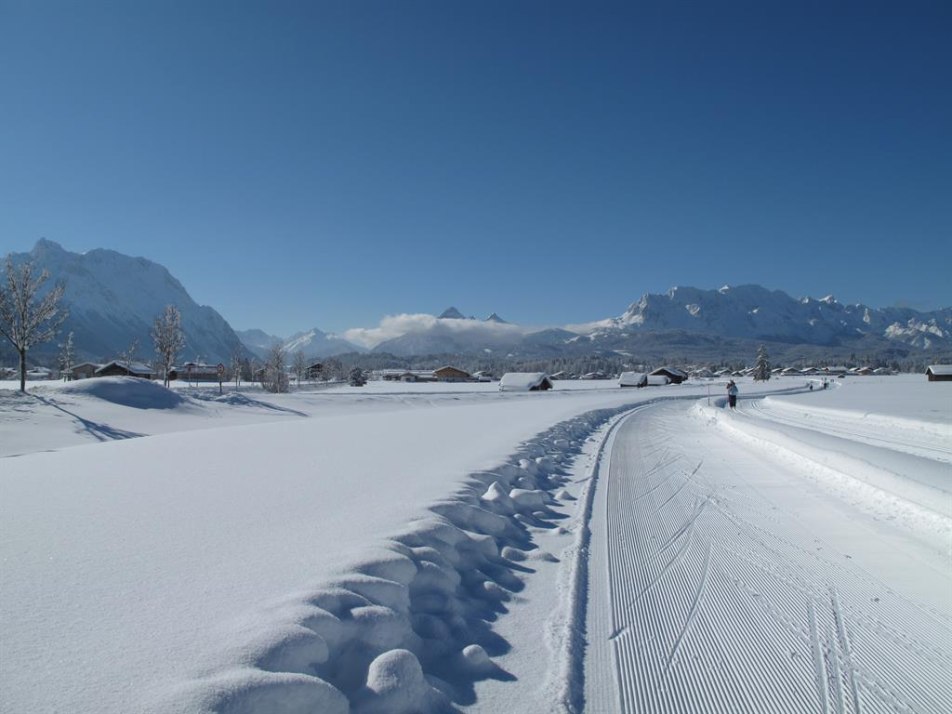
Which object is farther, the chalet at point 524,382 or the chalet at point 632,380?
the chalet at point 632,380

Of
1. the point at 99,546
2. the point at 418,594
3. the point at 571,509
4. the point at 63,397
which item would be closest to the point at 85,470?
the point at 99,546

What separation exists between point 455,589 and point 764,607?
8.44 ft

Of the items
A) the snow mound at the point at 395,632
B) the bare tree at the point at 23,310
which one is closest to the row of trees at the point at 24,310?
the bare tree at the point at 23,310

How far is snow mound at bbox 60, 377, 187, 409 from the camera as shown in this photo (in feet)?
92.5

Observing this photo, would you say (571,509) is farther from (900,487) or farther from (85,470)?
(85,470)

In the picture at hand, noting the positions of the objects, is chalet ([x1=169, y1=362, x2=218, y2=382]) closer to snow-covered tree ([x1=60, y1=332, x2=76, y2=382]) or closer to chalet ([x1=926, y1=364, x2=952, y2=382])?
snow-covered tree ([x1=60, y1=332, x2=76, y2=382])

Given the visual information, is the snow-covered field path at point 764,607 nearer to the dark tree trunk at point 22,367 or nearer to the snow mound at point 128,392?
the snow mound at point 128,392

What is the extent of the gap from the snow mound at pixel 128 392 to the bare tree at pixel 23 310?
209 inches

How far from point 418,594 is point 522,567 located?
1.45 m

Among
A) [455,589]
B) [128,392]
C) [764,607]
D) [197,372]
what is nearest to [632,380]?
[197,372]

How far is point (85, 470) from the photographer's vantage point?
26.5 feet

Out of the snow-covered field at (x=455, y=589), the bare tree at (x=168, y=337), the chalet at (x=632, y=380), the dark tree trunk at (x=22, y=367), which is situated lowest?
the chalet at (x=632, y=380)

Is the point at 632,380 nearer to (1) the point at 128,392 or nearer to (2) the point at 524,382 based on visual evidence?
(2) the point at 524,382

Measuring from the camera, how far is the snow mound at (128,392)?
2819cm
